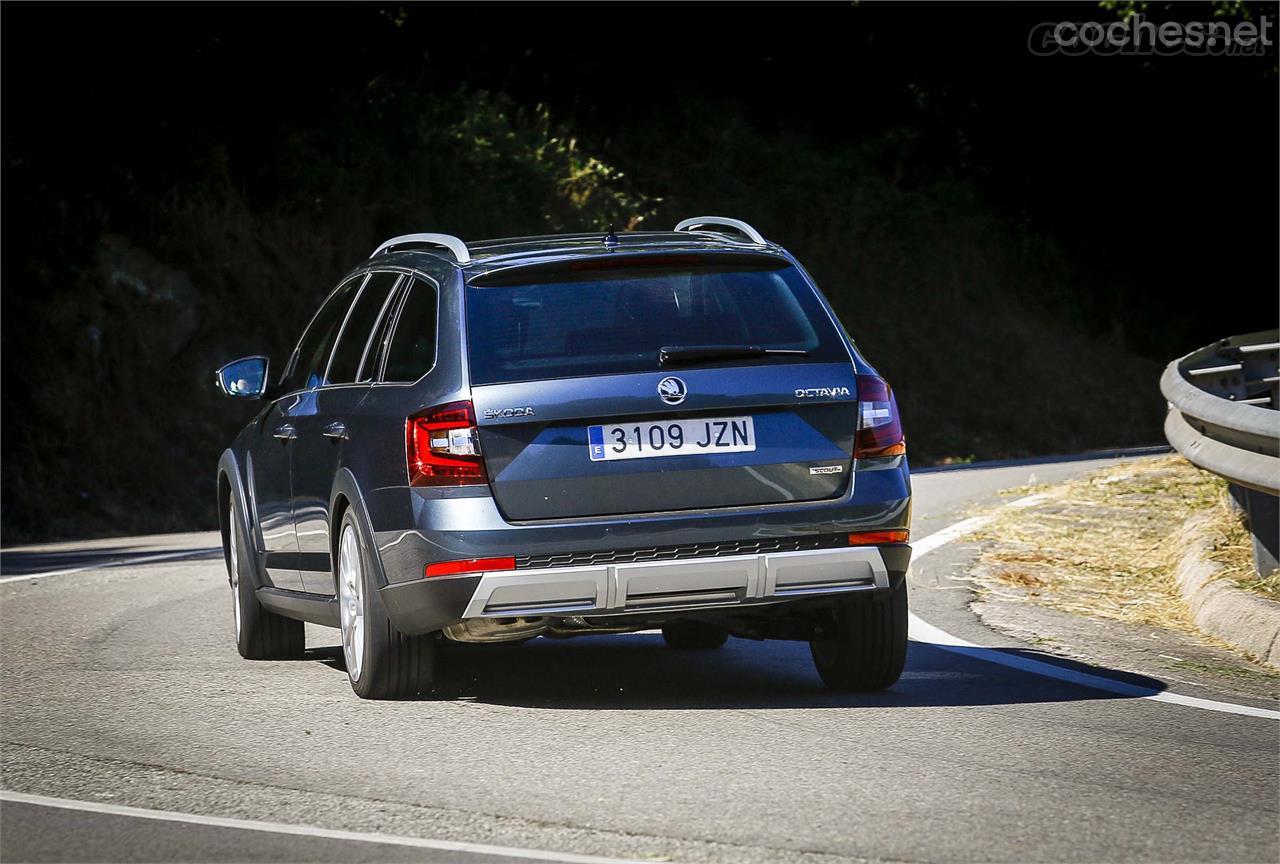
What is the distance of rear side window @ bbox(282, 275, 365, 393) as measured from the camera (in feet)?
28.6

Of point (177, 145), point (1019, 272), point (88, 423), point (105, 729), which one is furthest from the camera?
point (1019, 272)

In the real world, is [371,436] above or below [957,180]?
above

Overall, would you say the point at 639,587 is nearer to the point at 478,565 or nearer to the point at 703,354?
the point at 478,565

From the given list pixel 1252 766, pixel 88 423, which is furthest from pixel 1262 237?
pixel 1252 766

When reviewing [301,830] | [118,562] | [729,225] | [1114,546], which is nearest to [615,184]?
[118,562]

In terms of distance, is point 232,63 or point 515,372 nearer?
point 515,372

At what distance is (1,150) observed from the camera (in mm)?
22312

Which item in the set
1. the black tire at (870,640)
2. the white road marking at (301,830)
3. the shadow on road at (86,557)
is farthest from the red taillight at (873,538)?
the shadow on road at (86,557)

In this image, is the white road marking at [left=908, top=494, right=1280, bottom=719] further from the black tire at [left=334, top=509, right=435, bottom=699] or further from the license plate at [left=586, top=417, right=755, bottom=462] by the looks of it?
the black tire at [left=334, top=509, right=435, bottom=699]

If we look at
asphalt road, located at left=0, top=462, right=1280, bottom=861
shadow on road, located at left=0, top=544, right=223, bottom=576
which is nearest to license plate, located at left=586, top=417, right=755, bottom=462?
asphalt road, located at left=0, top=462, right=1280, bottom=861

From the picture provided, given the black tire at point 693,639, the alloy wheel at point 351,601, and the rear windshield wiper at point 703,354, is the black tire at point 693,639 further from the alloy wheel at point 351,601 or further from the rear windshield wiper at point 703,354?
the rear windshield wiper at point 703,354

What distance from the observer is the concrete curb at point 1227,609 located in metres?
8.22

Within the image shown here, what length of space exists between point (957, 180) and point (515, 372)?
99.4 feet

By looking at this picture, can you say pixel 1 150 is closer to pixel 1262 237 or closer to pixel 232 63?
pixel 232 63
